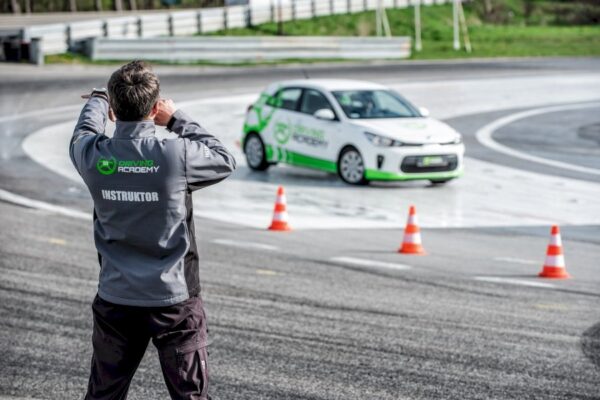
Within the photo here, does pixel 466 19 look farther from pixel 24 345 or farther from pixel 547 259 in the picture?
pixel 24 345

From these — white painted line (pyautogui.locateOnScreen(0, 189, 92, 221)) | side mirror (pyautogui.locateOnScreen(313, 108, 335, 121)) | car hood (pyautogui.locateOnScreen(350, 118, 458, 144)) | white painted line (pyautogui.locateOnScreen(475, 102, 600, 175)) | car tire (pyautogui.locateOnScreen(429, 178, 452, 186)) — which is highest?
side mirror (pyautogui.locateOnScreen(313, 108, 335, 121))

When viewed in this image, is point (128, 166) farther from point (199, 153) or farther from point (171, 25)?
point (171, 25)

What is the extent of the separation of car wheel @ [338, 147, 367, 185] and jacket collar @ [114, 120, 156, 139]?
13246 mm

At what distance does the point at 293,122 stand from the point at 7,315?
1075 centimetres

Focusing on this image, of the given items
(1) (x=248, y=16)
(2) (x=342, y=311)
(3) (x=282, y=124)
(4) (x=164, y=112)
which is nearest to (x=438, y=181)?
(3) (x=282, y=124)

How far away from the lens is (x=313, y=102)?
19.3m

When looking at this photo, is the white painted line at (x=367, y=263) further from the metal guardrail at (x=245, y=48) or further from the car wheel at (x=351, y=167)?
the metal guardrail at (x=245, y=48)

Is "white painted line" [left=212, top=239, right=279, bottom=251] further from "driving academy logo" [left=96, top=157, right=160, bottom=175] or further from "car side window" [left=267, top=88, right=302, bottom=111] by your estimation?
"driving academy logo" [left=96, top=157, right=160, bottom=175]

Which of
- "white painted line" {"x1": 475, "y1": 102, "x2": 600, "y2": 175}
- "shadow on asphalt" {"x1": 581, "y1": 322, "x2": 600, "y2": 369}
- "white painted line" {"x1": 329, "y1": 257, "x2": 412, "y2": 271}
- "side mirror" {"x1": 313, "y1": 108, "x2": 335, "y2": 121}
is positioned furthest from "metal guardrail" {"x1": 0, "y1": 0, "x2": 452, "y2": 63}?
"shadow on asphalt" {"x1": 581, "y1": 322, "x2": 600, "y2": 369}

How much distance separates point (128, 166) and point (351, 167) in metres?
13.5

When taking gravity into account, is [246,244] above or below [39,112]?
above

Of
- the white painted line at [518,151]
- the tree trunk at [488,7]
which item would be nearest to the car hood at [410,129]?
the white painted line at [518,151]

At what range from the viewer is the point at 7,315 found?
8922 mm

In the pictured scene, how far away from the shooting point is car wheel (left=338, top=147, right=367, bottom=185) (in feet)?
59.1
